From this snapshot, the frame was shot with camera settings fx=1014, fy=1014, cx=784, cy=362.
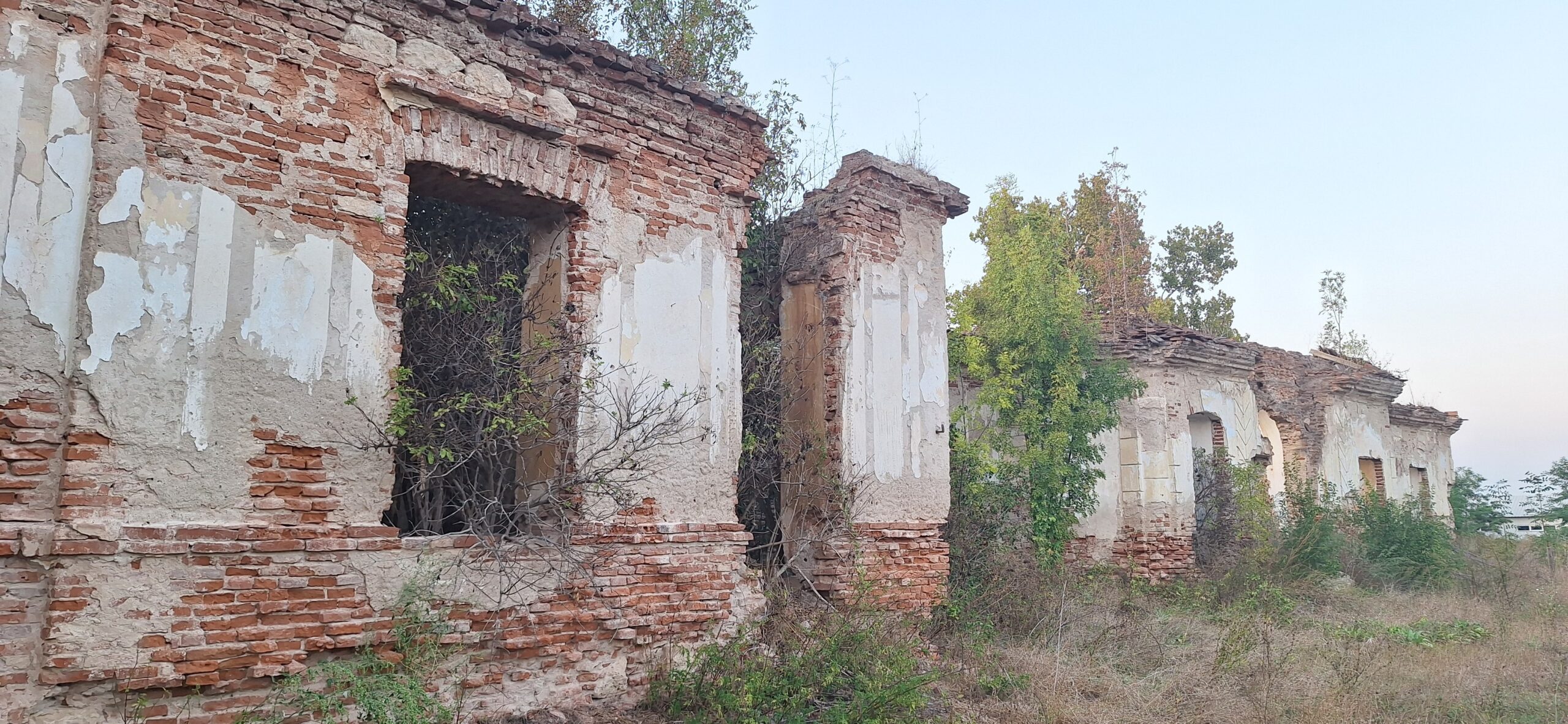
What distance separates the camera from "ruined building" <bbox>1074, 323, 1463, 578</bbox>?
12.7 metres

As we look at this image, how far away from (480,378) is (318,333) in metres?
1.02

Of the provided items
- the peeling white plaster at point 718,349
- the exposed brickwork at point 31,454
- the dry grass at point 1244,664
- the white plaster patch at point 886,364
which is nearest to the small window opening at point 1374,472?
the dry grass at point 1244,664

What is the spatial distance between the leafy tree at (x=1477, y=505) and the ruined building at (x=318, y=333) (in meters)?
19.8

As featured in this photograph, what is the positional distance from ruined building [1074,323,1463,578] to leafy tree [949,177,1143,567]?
1.99m

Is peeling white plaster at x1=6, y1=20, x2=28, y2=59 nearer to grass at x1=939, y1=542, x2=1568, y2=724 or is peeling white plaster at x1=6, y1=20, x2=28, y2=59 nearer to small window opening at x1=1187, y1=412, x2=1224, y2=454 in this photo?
grass at x1=939, y1=542, x2=1568, y2=724

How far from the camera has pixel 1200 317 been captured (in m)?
25.3

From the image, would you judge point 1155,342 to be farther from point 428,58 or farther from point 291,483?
point 291,483

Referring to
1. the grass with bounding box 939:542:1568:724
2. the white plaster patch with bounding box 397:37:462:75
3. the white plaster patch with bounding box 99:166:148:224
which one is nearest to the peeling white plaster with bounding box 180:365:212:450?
the white plaster patch with bounding box 99:166:148:224

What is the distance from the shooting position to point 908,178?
→ 26.6 ft

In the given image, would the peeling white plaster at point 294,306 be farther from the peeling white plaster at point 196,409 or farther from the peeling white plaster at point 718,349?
the peeling white plaster at point 718,349

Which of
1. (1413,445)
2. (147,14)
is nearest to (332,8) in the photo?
(147,14)

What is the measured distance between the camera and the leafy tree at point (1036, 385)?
32.5ft

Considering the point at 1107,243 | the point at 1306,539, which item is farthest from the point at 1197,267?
the point at 1306,539

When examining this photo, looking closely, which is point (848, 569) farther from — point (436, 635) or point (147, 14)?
point (147, 14)
